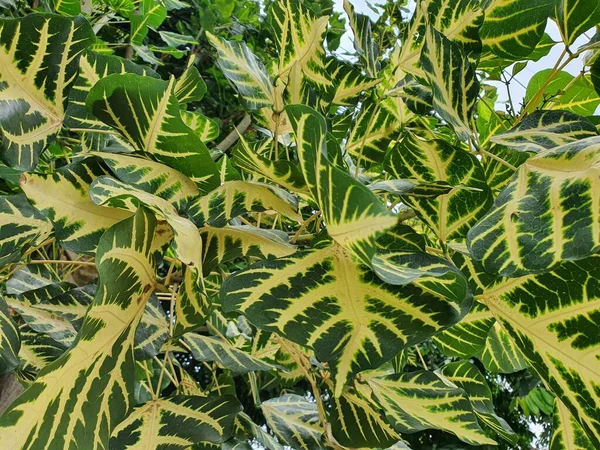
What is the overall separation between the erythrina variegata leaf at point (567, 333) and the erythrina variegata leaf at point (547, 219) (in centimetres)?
4

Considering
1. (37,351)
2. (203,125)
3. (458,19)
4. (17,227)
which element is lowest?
(37,351)

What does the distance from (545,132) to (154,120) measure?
186mm

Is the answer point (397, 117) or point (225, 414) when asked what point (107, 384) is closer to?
point (225, 414)

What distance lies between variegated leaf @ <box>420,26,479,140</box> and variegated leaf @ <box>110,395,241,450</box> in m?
0.23

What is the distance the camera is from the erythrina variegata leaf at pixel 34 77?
0.96 feet

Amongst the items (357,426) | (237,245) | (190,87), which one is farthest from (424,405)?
(190,87)

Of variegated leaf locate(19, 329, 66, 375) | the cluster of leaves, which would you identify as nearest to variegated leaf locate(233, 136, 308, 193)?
the cluster of leaves

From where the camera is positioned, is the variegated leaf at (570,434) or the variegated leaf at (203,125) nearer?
the variegated leaf at (570,434)

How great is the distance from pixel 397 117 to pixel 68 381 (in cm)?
31

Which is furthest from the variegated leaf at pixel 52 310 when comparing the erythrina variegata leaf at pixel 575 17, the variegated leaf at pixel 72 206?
the erythrina variegata leaf at pixel 575 17

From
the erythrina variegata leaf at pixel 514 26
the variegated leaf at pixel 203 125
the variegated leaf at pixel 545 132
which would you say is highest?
the erythrina variegata leaf at pixel 514 26

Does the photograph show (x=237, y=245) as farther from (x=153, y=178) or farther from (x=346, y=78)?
(x=346, y=78)

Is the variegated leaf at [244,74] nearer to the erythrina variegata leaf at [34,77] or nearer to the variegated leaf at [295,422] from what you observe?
the erythrina variegata leaf at [34,77]

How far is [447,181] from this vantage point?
32 centimetres
